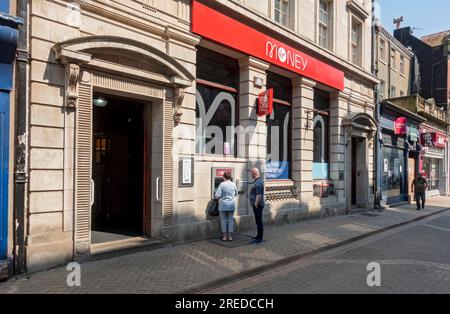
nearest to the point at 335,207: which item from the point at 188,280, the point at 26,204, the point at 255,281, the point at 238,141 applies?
the point at 238,141

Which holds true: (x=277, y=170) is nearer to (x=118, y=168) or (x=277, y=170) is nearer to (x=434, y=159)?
(x=118, y=168)

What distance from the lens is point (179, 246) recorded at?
7801 millimetres

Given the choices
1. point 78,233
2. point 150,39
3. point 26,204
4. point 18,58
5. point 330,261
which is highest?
point 150,39

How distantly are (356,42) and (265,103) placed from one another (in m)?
8.80

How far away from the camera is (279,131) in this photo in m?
11.8

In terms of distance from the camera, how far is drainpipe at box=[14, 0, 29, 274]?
18.3ft

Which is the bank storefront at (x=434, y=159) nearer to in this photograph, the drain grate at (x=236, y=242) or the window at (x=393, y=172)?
the window at (x=393, y=172)

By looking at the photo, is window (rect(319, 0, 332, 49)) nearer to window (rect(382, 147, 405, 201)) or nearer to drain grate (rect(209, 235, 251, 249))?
window (rect(382, 147, 405, 201))

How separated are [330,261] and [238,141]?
4.29 meters

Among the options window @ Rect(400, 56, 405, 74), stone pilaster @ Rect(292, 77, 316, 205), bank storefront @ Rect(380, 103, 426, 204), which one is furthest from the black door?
window @ Rect(400, 56, 405, 74)

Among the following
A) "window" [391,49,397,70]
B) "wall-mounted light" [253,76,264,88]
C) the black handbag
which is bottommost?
the black handbag

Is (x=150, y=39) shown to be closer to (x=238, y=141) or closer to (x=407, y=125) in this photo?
(x=238, y=141)

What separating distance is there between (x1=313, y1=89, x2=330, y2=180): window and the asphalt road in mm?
4643

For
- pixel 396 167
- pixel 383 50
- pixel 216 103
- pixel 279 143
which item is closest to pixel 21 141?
pixel 216 103
